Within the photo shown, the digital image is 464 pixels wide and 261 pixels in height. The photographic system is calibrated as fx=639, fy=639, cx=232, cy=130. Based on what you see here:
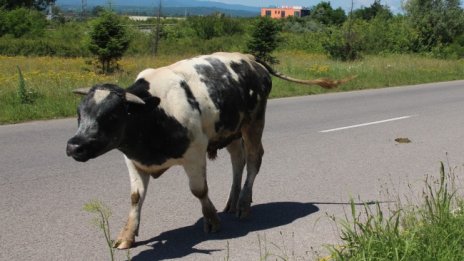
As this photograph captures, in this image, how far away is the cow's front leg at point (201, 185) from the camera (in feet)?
16.6

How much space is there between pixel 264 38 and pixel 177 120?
84.3ft

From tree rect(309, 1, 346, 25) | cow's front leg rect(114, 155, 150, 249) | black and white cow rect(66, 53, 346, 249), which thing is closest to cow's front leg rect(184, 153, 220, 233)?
→ black and white cow rect(66, 53, 346, 249)

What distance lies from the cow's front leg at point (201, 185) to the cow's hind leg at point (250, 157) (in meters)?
0.50

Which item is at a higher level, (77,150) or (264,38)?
(77,150)

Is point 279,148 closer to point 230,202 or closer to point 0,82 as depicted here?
point 230,202

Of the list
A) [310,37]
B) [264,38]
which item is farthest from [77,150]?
[310,37]

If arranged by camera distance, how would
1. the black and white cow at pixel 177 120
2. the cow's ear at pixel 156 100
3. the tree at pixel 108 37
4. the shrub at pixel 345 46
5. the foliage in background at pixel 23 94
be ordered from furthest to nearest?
the shrub at pixel 345 46 → the tree at pixel 108 37 → the foliage in background at pixel 23 94 → the cow's ear at pixel 156 100 → the black and white cow at pixel 177 120

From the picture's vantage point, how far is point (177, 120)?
4.90 meters

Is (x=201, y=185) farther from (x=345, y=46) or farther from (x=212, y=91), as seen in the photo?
(x=345, y=46)

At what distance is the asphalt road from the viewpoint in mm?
5168

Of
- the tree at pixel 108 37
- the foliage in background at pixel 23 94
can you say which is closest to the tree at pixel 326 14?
the tree at pixel 108 37

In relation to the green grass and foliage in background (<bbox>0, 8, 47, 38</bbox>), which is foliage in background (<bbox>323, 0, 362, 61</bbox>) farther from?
the green grass

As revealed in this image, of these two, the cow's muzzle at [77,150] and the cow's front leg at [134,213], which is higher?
the cow's muzzle at [77,150]

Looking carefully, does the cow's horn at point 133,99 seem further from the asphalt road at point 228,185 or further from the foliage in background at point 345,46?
the foliage in background at point 345,46
